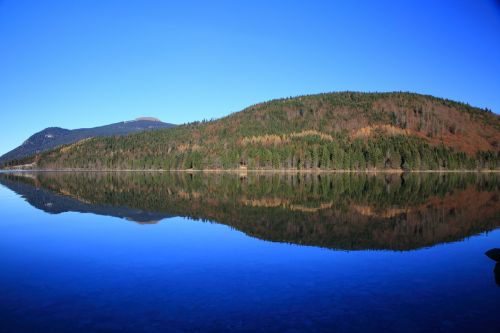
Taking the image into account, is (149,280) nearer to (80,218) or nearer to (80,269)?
(80,269)

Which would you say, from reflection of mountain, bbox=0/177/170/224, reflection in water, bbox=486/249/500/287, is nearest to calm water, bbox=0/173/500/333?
reflection in water, bbox=486/249/500/287

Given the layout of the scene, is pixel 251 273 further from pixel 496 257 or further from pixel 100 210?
pixel 100 210

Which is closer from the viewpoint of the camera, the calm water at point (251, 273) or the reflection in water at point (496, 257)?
the calm water at point (251, 273)

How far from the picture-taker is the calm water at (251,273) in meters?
10.9

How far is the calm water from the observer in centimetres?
1094

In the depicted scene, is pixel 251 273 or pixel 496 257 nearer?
pixel 251 273

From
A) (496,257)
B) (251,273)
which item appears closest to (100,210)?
(251,273)

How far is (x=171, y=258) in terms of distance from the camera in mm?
17922

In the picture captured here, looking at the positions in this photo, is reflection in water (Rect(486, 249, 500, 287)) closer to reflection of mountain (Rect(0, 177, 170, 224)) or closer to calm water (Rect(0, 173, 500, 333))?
calm water (Rect(0, 173, 500, 333))

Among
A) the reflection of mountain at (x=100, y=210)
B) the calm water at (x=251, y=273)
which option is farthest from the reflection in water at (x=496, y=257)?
the reflection of mountain at (x=100, y=210)

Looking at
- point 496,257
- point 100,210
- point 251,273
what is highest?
point 100,210

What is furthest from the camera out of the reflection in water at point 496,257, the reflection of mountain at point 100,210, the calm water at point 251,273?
the reflection of mountain at point 100,210

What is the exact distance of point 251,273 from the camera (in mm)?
15461

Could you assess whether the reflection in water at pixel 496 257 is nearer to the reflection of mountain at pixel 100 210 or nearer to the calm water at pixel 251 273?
the calm water at pixel 251 273
